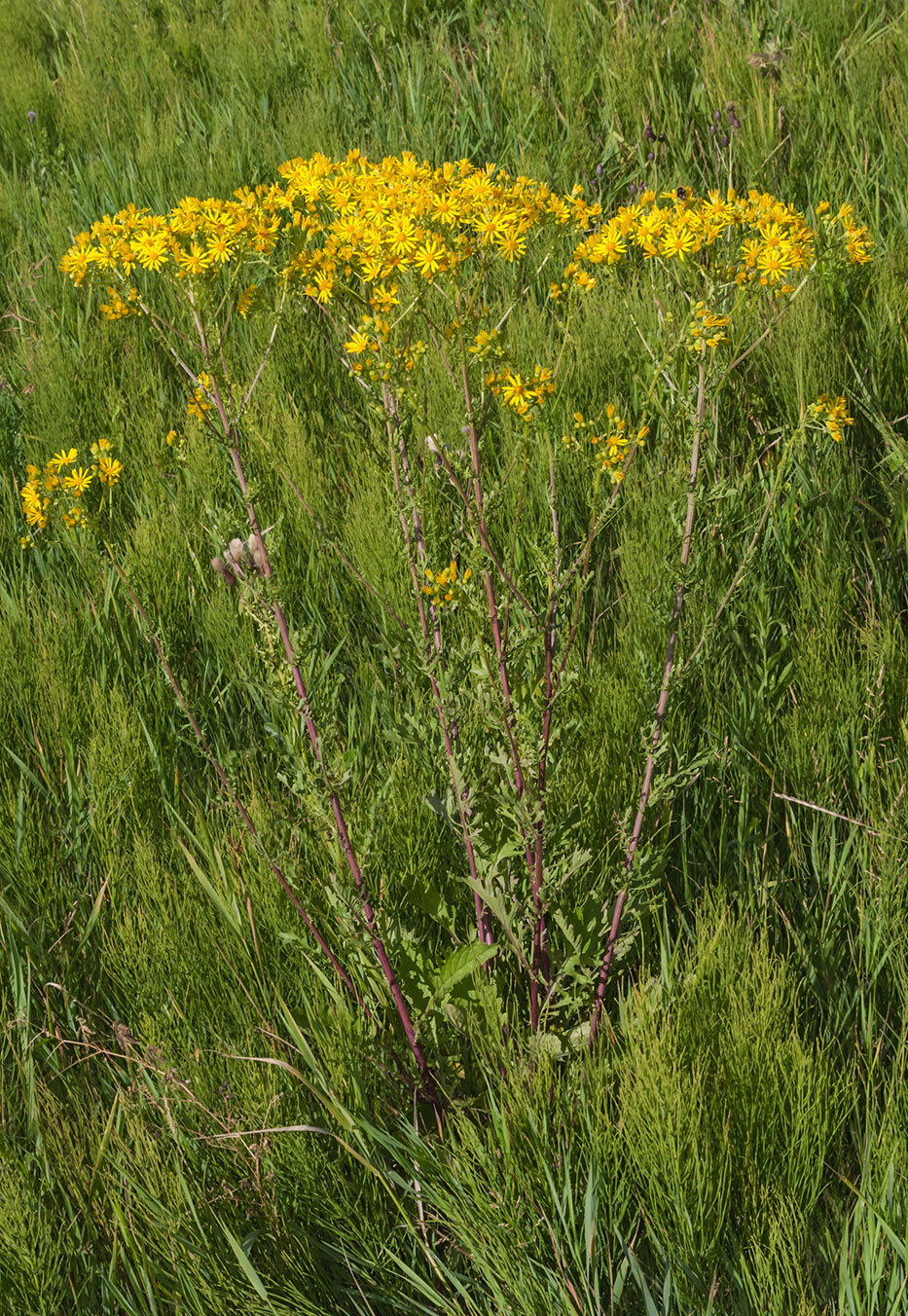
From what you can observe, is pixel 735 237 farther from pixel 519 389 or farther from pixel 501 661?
pixel 501 661

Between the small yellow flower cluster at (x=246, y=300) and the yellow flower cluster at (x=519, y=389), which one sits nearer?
the yellow flower cluster at (x=519, y=389)

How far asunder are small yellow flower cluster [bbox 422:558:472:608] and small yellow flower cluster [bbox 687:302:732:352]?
1.40ft

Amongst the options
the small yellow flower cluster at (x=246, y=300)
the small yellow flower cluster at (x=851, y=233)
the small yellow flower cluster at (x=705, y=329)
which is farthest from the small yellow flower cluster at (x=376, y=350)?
the small yellow flower cluster at (x=851, y=233)

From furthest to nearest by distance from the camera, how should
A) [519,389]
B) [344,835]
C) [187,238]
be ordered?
[187,238] < [519,389] < [344,835]

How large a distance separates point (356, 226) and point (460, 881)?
100cm

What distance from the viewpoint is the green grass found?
44.3 inches

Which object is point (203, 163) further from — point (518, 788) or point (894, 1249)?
point (894, 1249)

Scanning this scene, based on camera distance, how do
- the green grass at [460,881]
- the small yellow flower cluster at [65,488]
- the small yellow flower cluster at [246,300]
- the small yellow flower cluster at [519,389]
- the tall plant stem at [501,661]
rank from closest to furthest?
the green grass at [460,881] → the tall plant stem at [501,661] → the small yellow flower cluster at [519,389] → the small yellow flower cluster at [246,300] → the small yellow flower cluster at [65,488]

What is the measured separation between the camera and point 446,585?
4.81ft

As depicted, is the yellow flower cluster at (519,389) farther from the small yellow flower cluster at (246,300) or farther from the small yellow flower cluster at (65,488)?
the small yellow flower cluster at (65,488)

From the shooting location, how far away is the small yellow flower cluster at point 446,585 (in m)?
1.40

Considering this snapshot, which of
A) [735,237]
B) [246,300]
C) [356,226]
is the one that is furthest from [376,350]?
[735,237]

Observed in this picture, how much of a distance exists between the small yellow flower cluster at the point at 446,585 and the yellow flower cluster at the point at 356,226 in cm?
40

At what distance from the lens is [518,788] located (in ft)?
4.64
